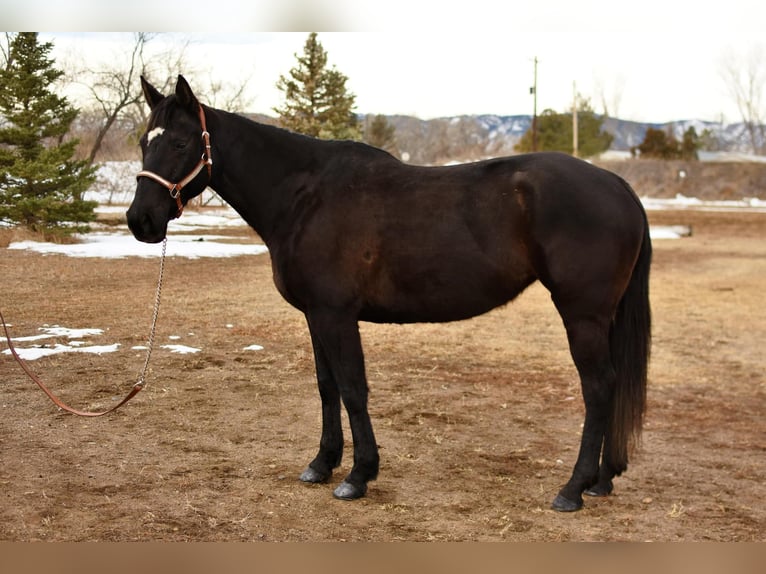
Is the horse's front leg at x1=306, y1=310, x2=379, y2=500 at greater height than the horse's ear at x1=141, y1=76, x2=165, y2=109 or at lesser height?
lesser

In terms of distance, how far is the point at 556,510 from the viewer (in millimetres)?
3207

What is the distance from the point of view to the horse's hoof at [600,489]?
334 cm

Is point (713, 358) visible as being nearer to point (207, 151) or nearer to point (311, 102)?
point (311, 102)

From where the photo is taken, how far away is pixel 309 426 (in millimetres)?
4449

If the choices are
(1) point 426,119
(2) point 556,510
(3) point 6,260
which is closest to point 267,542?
(2) point 556,510

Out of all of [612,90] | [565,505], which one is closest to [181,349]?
[565,505]

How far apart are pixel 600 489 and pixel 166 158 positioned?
8.11 ft

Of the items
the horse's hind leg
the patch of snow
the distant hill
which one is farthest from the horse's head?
the distant hill

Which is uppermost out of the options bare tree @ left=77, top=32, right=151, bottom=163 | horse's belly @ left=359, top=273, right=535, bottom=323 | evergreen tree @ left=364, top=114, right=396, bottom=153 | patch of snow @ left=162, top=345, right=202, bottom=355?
bare tree @ left=77, top=32, right=151, bottom=163

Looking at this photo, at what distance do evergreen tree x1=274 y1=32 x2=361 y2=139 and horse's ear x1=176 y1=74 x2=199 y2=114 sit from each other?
3454 millimetres

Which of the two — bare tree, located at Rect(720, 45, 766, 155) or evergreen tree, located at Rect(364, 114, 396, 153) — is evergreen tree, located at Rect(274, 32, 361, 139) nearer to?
evergreen tree, located at Rect(364, 114, 396, 153)

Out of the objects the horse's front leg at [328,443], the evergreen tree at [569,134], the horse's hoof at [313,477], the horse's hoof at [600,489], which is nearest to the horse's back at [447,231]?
the horse's front leg at [328,443]

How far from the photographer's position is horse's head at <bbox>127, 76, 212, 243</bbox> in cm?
309

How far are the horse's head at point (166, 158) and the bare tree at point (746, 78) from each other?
528cm
